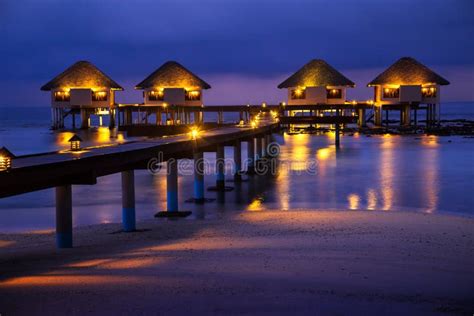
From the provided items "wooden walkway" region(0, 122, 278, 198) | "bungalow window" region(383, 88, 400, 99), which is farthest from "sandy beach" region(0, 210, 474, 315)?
"bungalow window" region(383, 88, 400, 99)

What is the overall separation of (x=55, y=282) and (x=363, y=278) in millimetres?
3210

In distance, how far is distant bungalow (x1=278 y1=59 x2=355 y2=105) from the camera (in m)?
50.6

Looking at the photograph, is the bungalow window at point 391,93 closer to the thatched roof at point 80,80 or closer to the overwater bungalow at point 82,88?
the overwater bungalow at point 82,88

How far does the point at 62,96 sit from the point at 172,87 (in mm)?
12119

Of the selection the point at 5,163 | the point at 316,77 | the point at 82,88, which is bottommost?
the point at 5,163

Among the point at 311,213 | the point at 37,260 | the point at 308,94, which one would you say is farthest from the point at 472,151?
the point at 37,260

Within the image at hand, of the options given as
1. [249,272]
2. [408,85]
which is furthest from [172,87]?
[249,272]

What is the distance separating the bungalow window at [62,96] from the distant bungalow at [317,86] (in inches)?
838

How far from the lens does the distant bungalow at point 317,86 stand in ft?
166

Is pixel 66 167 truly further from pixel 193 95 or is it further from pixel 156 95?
pixel 193 95

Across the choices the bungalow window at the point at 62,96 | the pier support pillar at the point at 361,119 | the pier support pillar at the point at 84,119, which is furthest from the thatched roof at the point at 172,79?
the pier support pillar at the point at 361,119

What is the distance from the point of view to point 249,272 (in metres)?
6.43

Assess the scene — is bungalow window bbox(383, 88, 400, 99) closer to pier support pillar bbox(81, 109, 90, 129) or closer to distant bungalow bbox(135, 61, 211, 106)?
distant bungalow bbox(135, 61, 211, 106)

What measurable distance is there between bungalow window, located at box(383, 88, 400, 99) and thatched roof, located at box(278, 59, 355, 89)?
5.02 metres
